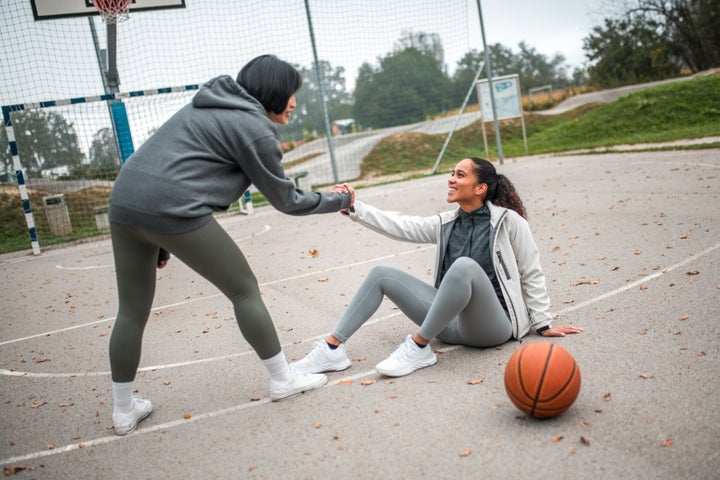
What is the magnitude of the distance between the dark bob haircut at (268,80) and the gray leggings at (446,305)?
123 cm

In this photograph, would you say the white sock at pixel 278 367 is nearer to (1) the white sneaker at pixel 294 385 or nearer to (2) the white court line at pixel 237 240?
(1) the white sneaker at pixel 294 385

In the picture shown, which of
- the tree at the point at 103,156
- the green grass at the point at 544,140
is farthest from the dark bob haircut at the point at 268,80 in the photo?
the green grass at the point at 544,140

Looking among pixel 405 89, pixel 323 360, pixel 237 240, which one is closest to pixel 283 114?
pixel 323 360

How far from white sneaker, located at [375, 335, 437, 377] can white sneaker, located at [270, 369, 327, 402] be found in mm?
385

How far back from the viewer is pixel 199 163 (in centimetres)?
298

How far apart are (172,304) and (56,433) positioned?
9.63ft

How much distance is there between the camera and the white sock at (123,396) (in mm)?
3307

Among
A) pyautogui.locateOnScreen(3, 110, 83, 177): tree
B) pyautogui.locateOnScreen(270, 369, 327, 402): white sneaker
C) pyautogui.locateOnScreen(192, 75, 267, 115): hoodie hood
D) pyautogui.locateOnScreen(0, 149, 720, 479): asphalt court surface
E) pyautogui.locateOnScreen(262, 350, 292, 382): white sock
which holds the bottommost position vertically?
pyautogui.locateOnScreen(0, 149, 720, 479): asphalt court surface

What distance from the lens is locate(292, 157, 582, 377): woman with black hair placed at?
3.66 metres

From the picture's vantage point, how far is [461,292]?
11.1 ft

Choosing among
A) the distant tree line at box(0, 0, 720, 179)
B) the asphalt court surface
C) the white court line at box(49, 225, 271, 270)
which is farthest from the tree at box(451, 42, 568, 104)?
the asphalt court surface

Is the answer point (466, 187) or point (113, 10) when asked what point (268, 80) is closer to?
point (466, 187)

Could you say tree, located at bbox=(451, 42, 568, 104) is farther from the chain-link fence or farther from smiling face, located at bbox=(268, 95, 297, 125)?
smiling face, located at bbox=(268, 95, 297, 125)

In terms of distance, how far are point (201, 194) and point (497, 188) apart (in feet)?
6.11
